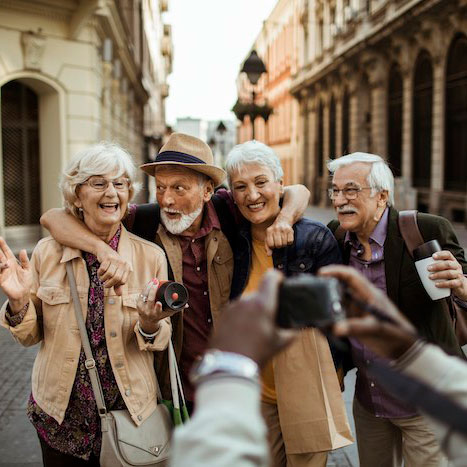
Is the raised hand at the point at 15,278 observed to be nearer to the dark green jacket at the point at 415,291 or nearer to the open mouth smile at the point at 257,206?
the open mouth smile at the point at 257,206

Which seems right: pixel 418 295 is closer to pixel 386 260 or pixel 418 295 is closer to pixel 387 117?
pixel 386 260

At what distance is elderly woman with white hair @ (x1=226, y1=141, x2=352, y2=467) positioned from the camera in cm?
260

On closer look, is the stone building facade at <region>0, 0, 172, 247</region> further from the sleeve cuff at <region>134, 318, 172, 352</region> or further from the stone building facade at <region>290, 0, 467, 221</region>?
the sleeve cuff at <region>134, 318, 172, 352</region>

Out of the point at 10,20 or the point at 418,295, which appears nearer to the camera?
the point at 418,295

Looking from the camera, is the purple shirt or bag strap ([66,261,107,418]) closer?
bag strap ([66,261,107,418])

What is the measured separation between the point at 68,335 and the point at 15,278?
1.07 feet

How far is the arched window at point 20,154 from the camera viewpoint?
1198 cm

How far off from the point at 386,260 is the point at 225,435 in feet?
6.05

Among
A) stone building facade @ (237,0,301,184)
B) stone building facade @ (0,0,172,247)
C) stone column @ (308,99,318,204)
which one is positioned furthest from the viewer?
stone building facade @ (237,0,301,184)

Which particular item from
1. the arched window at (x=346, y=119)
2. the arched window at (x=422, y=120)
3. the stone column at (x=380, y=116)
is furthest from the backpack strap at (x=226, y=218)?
the arched window at (x=346, y=119)

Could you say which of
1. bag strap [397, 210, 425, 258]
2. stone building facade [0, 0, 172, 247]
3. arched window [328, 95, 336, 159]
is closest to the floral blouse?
bag strap [397, 210, 425, 258]

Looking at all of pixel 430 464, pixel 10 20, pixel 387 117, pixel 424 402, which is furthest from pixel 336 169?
pixel 387 117

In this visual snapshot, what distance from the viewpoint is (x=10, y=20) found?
36.3 feet

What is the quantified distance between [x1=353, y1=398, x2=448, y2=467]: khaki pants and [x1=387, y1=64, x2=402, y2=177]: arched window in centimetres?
2018
